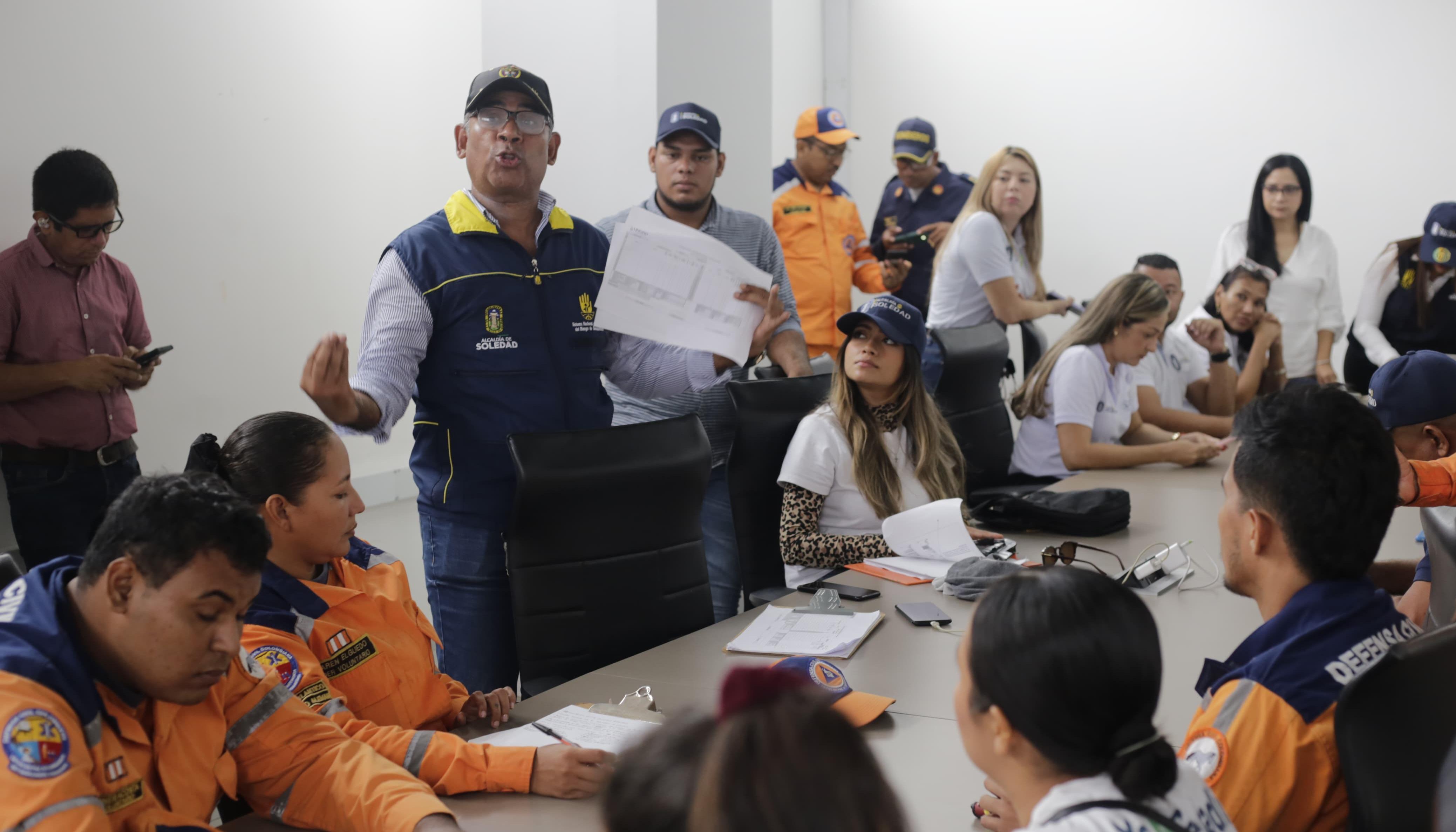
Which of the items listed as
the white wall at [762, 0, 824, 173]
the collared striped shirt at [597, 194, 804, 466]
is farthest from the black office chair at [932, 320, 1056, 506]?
the white wall at [762, 0, 824, 173]

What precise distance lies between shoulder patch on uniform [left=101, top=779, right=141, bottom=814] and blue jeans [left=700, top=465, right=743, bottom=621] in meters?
1.99

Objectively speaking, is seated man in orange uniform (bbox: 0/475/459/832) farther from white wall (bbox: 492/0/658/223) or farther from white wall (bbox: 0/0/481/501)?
white wall (bbox: 492/0/658/223)

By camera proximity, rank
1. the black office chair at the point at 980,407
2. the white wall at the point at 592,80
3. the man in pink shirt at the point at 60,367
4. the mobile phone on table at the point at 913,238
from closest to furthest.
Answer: the man in pink shirt at the point at 60,367
the white wall at the point at 592,80
the black office chair at the point at 980,407
the mobile phone on table at the point at 913,238

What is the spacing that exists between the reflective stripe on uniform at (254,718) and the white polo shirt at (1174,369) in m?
3.91

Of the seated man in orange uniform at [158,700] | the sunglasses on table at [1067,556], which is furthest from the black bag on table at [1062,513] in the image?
the seated man in orange uniform at [158,700]

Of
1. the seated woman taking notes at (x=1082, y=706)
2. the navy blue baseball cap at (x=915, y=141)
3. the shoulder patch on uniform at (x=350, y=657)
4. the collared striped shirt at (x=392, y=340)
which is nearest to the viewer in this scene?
the seated woman taking notes at (x=1082, y=706)

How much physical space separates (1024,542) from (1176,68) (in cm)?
524

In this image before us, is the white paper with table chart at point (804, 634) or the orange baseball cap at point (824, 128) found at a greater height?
the orange baseball cap at point (824, 128)

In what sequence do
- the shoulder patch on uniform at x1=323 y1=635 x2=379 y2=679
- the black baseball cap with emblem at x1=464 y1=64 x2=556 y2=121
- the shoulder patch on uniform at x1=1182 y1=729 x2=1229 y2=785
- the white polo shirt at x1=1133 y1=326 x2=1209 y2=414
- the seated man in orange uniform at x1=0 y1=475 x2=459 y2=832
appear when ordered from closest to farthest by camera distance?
the seated man in orange uniform at x1=0 y1=475 x2=459 y2=832
the shoulder patch on uniform at x1=1182 y1=729 x2=1229 y2=785
the shoulder patch on uniform at x1=323 y1=635 x2=379 y2=679
the black baseball cap with emblem at x1=464 y1=64 x2=556 y2=121
the white polo shirt at x1=1133 y1=326 x2=1209 y2=414

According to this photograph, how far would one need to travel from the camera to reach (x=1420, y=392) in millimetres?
2096

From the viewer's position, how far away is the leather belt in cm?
299

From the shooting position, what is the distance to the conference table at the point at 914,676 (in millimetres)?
1384

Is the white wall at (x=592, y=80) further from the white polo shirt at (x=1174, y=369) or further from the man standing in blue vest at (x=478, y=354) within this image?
the white polo shirt at (x=1174, y=369)

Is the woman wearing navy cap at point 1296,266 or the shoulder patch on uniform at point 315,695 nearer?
the shoulder patch on uniform at point 315,695
